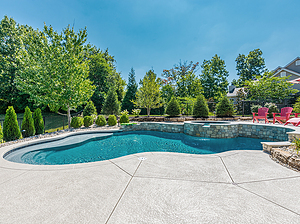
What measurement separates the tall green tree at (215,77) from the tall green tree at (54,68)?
23.4m

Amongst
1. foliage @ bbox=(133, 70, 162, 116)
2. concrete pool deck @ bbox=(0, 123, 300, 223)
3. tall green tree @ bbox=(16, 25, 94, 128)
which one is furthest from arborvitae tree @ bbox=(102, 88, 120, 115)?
concrete pool deck @ bbox=(0, 123, 300, 223)

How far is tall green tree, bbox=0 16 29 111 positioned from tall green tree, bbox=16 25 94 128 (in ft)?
27.5

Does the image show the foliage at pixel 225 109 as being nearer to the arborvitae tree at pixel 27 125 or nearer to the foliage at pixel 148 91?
the foliage at pixel 148 91

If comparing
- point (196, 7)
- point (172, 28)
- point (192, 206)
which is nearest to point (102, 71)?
point (172, 28)

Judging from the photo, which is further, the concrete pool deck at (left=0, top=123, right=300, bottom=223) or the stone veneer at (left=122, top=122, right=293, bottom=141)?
the stone veneer at (left=122, top=122, right=293, bottom=141)

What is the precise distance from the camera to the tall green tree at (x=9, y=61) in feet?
50.7

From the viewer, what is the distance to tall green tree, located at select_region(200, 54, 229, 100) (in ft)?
88.5

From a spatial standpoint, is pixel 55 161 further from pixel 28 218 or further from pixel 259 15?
pixel 259 15

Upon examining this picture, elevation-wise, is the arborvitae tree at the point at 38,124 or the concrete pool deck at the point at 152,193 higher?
the arborvitae tree at the point at 38,124

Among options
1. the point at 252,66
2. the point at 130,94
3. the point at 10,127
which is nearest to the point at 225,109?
the point at 130,94

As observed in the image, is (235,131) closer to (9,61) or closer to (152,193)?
(152,193)

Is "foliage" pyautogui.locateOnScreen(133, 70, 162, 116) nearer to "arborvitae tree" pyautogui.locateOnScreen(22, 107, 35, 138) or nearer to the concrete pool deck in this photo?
"arborvitae tree" pyautogui.locateOnScreen(22, 107, 35, 138)

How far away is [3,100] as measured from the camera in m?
16.8

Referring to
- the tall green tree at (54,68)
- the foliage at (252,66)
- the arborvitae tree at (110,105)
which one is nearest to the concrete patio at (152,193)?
the tall green tree at (54,68)
